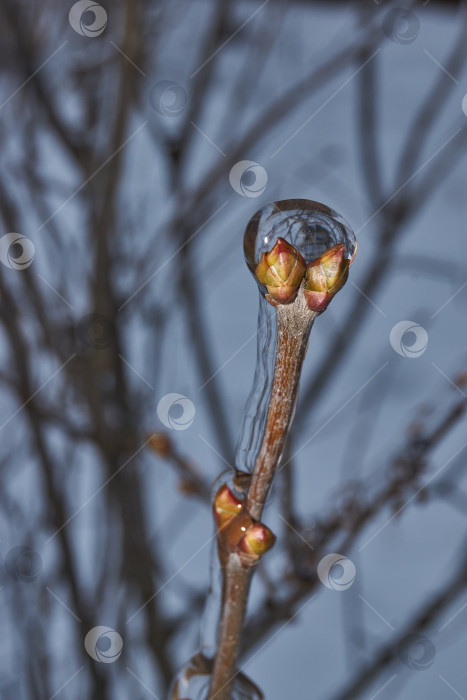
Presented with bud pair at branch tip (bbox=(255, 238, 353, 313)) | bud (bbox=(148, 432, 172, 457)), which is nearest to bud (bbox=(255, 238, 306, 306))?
bud pair at branch tip (bbox=(255, 238, 353, 313))

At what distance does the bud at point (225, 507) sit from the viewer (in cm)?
A: 29

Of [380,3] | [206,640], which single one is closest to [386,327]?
[380,3]

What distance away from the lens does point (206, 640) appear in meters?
0.34

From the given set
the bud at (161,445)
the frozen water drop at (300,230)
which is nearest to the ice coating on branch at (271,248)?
the frozen water drop at (300,230)

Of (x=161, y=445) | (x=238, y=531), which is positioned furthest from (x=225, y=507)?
(x=161, y=445)

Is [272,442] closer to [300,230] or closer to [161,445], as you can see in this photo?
[300,230]

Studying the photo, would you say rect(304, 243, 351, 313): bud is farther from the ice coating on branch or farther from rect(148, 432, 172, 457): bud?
rect(148, 432, 172, 457): bud

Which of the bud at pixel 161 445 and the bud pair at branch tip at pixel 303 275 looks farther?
the bud at pixel 161 445

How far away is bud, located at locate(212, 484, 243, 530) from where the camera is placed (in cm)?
29

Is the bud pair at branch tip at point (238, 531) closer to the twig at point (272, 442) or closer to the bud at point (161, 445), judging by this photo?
the twig at point (272, 442)

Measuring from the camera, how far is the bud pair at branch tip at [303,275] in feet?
0.77

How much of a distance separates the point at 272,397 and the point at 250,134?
621 millimetres

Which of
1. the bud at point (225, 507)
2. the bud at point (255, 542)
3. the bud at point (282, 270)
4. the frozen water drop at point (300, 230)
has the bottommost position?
the bud at point (255, 542)

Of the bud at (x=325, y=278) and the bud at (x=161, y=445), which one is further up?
the bud at (x=161, y=445)
